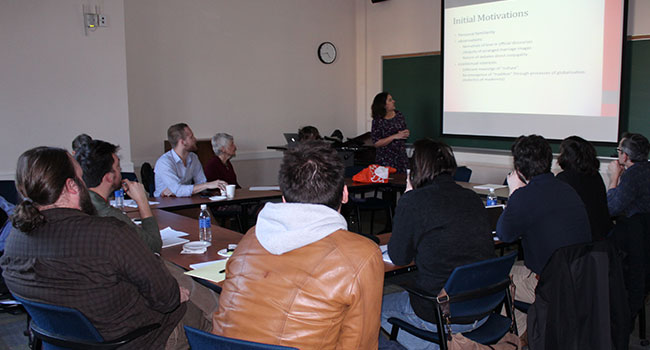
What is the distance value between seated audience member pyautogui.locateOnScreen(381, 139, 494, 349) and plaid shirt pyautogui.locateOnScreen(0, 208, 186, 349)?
39.5 inches

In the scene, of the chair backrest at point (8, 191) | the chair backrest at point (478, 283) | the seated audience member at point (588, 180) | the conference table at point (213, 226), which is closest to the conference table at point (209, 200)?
the conference table at point (213, 226)

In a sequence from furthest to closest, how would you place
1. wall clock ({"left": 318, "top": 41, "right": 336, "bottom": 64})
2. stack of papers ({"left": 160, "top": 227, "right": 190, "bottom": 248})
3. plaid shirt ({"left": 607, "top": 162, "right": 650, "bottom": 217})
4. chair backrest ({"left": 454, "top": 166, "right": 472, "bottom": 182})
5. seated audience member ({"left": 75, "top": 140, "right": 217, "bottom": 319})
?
wall clock ({"left": 318, "top": 41, "right": 336, "bottom": 64}), chair backrest ({"left": 454, "top": 166, "right": 472, "bottom": 182}), plaid shirt ({"left": 607, "top": 162, "right": 650, "bottom": 217}), stack of papers ({"left": 160, "top": 227, "right": 190, "bottom": 248}), seated audience member ({"left": 75, "top": 140, "right": 217, "bottom": 319})

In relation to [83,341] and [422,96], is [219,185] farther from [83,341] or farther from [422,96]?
[422,96]

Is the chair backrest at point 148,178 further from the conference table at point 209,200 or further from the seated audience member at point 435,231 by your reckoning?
the seated audience member at point 435,231

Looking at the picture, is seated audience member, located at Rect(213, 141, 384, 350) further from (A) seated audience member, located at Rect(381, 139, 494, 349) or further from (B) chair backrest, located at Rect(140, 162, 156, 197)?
(B) chair backrest, located at Rect(140, 162, 156, 197)

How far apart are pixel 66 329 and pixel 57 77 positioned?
13.7ft

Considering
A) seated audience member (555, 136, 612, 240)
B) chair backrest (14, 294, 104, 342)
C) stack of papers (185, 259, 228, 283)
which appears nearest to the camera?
chair backrest (14, 294, 104, 342)

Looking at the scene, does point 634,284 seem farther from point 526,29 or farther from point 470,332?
point 526,29

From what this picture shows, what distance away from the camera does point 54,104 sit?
5484 millimetres

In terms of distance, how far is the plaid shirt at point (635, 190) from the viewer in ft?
11.1

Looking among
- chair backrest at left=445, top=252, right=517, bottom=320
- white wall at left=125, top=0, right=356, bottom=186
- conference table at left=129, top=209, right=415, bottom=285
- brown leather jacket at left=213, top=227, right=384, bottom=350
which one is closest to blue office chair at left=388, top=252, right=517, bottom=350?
chair backrest at left=445, top=252, right=517, bottom=320

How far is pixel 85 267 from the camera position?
184 cm

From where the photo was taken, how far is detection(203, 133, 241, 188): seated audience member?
16.8 feet

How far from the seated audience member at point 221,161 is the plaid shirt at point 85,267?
3.18m
